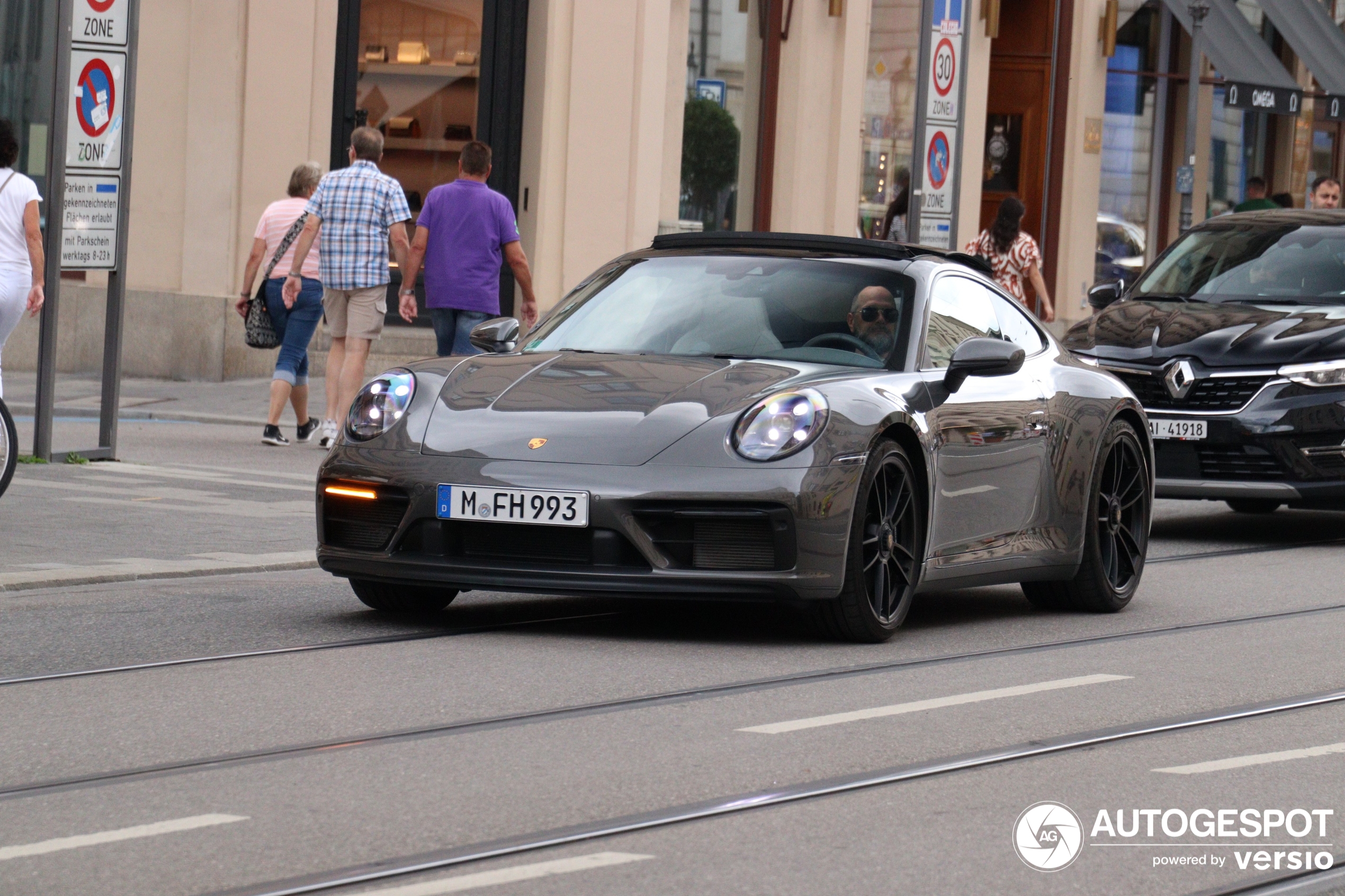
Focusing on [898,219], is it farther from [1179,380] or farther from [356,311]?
[1179,380]

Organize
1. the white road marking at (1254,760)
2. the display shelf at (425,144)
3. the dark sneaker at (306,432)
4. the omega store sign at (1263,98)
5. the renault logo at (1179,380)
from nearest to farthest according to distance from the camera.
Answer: the white road marking at (1254,760), the renault logo at (1179,380), the dark sneaker at (306,432), the display shelf at (425,144), the omega store sign at (1263,98)

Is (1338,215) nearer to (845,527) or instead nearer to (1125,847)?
(845,527)

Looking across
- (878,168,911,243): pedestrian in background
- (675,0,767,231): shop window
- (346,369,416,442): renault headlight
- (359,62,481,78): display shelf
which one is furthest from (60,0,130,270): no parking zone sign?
(878,168,911,243): pedestrian in background

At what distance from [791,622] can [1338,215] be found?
6831mm

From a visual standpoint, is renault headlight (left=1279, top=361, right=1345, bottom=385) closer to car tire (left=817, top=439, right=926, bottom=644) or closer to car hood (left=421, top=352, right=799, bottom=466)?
car tire (left=817, top=439, right=926, bottom=644)

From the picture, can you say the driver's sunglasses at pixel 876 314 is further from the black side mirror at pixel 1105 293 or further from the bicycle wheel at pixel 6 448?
the black side mirror at pixel 1105 293

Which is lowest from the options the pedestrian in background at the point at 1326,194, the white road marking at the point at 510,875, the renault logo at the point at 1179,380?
the white road marking at the point at 510,875

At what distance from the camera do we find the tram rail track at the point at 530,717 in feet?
17.4

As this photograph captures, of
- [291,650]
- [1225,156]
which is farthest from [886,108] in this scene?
[291,650]

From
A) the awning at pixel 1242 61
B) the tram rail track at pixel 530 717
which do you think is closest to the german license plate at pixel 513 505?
the tram rail track at pixel 530 717

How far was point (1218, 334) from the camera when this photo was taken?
479 inches

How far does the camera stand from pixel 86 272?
20219 mm

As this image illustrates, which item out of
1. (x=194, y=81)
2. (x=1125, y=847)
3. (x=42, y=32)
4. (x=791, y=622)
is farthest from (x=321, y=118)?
(x=1125, y=847)

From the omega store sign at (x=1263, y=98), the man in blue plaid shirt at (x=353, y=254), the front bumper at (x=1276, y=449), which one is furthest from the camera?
the omega store sign at (x=1263, y=98)
